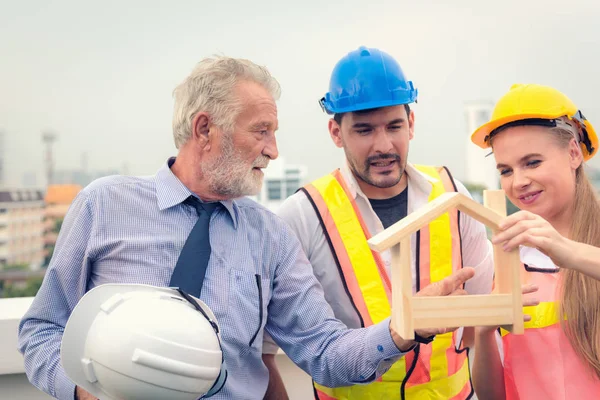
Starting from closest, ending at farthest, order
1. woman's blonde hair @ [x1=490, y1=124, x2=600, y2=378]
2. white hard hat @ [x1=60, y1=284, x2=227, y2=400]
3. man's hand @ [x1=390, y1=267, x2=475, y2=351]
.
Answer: white hard hat @ [x1=60, y1=284, x2=227, y2=400] < man's hand @ [x1=390, y1=267, x2=475, y2=351] < woman's blonde hair @ [x1=490, y1=124, x2=600, y2=378]

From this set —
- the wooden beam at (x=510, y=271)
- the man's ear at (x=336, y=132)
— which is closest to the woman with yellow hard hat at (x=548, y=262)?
the wooden beam at (x=510, y=271)

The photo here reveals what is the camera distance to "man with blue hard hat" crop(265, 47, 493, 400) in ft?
8.36

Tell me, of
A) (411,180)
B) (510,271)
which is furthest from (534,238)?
(411,180)

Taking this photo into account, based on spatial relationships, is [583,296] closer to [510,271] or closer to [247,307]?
[510,271]

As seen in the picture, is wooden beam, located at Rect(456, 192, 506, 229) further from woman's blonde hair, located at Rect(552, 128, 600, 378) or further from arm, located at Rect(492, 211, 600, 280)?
woman's blonde hair, located at Rect(552, 128, 600, 378)

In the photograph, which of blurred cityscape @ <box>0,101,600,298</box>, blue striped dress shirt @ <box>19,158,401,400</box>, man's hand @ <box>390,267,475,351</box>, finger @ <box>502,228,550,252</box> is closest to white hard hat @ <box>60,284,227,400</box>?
blue striped dress shirt @ <box>19,158,401,400</box>

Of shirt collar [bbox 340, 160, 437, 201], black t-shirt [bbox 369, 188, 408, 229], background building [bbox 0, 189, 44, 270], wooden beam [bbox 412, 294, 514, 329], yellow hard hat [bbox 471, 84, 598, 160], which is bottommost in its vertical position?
background building [bbox 0, 189, 44, 270]

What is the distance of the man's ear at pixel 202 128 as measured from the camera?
249 centimetres

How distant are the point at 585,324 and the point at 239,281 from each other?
3.85 ft

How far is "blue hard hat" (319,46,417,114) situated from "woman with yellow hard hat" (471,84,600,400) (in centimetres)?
42

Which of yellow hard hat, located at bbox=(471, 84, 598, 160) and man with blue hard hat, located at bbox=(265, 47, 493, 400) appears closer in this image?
yellow hard hat, located at bbox=(471, 84, 598, 160)

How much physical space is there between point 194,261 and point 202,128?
0.52 meters

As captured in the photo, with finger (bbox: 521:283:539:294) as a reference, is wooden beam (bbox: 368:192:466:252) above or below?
above

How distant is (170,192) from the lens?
8.05 feet
